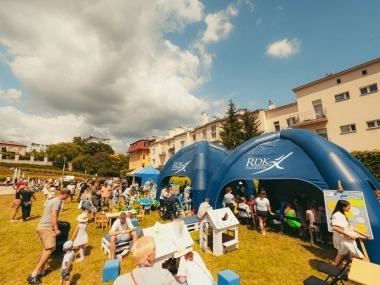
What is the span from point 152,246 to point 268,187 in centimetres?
1170

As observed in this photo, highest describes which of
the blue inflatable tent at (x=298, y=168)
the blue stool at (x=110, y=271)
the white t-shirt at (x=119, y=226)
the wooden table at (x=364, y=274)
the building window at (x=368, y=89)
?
the building window at (x=368, y=89)

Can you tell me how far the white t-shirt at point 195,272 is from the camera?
3.54 m

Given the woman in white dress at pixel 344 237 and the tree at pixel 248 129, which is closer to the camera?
the woman in white dress at pixel 344 237

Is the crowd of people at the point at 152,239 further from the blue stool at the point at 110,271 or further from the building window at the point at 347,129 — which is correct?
the building window at the point at 347,129

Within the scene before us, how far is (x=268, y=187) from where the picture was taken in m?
12.4

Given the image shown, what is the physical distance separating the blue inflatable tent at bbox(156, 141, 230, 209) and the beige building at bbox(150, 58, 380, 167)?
16.5 metres

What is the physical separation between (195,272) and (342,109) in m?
25.8

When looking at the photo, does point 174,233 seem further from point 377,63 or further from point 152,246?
point 377,63

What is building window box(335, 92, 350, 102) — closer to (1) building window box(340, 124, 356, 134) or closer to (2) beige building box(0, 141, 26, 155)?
(1) building window box(340, 124, 356, 134)

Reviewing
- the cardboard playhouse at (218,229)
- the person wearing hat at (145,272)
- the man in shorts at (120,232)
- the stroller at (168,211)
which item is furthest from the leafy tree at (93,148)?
the person wearing hat at (145,272)

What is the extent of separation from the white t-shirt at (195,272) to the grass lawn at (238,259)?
211 cm

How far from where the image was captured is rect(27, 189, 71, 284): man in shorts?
486 cm

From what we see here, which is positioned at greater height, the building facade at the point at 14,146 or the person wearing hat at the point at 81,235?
the building facade at the point at 14,146

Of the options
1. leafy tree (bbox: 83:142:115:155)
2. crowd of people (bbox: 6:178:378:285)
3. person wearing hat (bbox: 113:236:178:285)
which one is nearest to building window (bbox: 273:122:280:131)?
crowd of people (bbox: 6:178:378:285)
